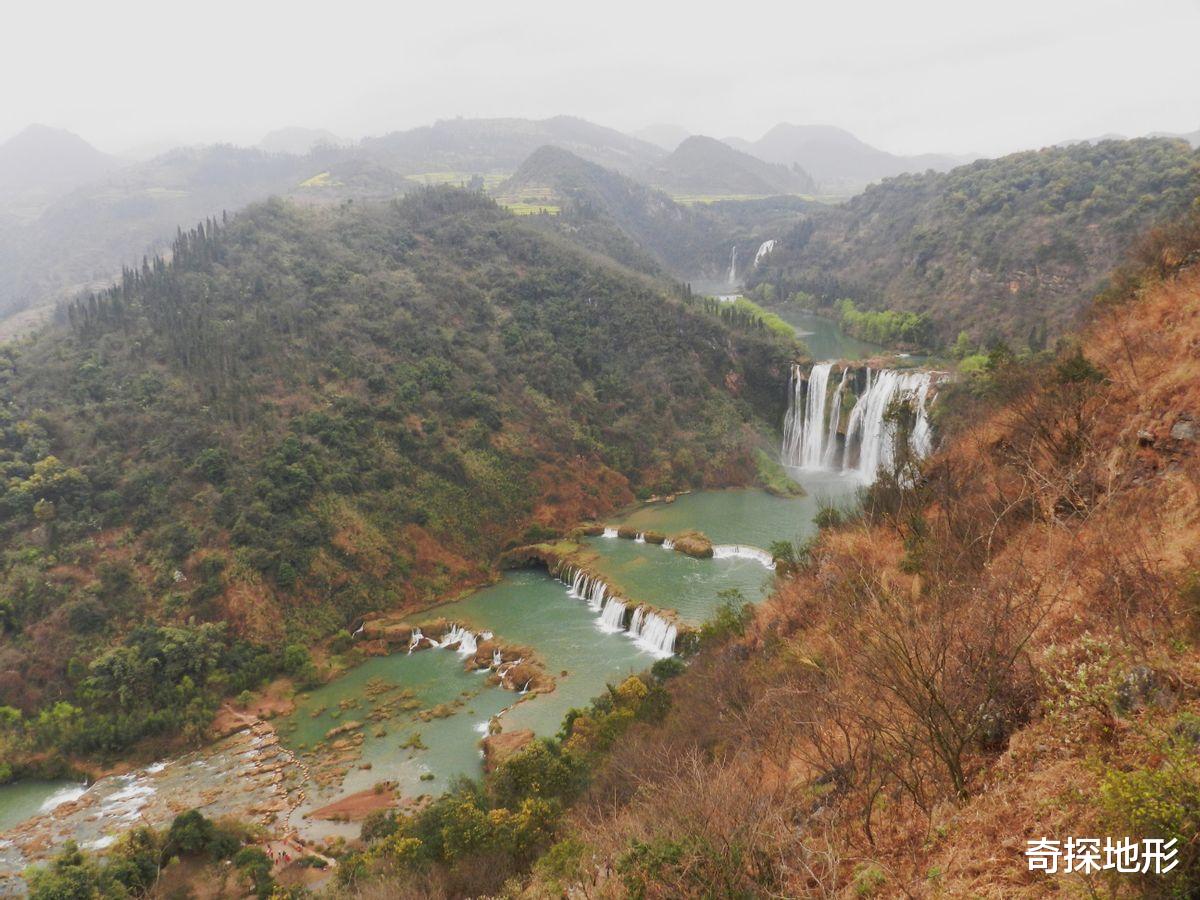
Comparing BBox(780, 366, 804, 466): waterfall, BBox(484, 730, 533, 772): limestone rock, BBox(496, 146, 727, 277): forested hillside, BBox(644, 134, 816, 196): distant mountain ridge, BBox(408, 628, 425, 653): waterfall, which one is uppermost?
BBox(644, 134, 816, 196): distant mountain ridge

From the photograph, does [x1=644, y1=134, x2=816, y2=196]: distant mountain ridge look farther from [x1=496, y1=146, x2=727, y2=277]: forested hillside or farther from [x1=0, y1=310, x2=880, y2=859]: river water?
[x1=0, y1=310, x2=880, y2=859]: river water

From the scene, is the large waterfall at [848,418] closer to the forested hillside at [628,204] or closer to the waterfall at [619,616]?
the waterfall at [619,616]

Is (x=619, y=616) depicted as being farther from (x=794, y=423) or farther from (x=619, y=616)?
(x=794, y=423)

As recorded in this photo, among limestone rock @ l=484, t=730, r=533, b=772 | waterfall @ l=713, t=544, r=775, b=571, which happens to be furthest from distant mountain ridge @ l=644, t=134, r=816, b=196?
Result: limestone rock @ l=484, t=730, r=533, b=772

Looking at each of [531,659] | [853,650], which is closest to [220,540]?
[531,659]

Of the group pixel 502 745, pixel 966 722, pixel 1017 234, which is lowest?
pixel 502 745

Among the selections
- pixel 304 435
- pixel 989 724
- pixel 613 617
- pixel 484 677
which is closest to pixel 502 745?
pixel 484 677
